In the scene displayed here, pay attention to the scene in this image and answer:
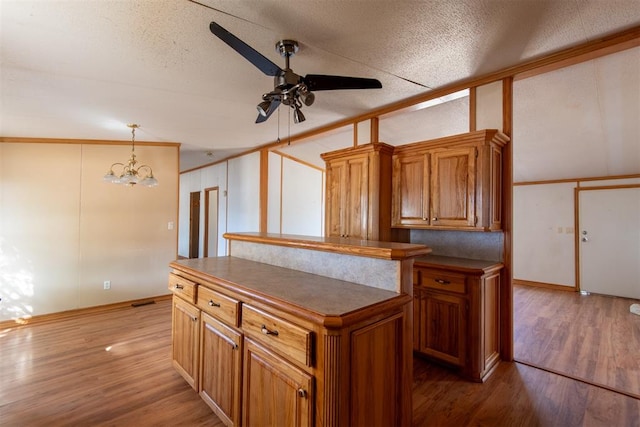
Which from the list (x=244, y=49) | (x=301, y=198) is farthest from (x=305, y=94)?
(x=301, y=198)

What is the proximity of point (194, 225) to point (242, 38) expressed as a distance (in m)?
7.05

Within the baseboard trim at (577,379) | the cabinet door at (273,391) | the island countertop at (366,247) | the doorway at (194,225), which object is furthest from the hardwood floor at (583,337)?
the doorway at (194,225)

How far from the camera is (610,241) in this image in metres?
4.69

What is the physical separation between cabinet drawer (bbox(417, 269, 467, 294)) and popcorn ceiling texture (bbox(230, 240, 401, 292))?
3.85ft

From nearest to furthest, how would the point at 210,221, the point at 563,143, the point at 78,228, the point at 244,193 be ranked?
the point at 563,143 → the point at 78,228 → the point at 244,193 → the point at 210,221

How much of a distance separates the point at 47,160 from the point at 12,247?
1.19 meters

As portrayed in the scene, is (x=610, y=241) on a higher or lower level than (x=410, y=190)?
lower

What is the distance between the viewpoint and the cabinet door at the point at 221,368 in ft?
5.26

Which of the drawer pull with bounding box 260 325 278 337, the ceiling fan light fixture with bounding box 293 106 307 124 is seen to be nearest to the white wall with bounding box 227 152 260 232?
the ceiling fan light fixture with bounding box 293 106 307 124

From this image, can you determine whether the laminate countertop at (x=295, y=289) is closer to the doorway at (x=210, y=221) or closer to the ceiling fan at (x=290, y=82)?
the ceiling fan at (x=290, y=82)

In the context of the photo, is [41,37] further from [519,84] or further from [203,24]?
[519,84]

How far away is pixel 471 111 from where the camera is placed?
109 inches

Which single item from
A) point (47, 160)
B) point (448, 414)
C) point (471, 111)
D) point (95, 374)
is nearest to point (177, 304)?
point (95, 374)

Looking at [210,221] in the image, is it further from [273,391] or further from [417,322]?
[273,391]
